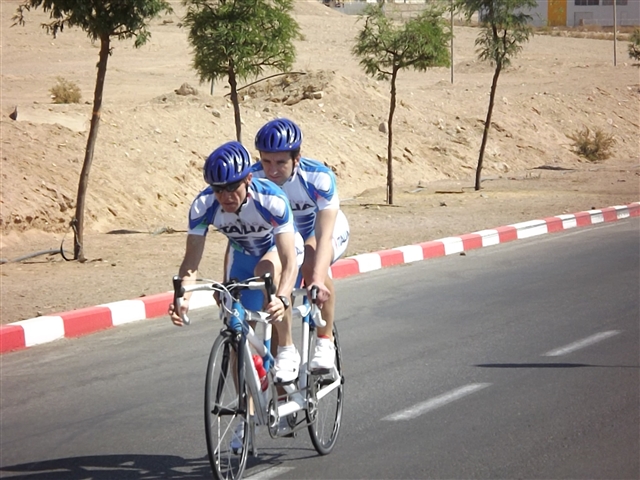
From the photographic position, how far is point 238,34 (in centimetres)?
1762

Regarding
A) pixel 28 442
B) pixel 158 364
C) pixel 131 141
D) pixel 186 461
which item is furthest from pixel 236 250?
pixel 131 141

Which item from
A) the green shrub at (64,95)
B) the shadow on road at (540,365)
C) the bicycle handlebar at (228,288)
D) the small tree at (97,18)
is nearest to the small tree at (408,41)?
the small tree at (97,18)

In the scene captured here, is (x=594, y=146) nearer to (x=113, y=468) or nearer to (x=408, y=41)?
(x=408, y=41)

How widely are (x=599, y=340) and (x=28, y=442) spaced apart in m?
5.06

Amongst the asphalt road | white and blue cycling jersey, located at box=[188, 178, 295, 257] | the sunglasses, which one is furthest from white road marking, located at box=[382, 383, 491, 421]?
the sunglasses

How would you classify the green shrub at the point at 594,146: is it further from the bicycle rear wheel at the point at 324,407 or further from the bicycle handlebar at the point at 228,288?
the bicycle handlebar at the point at 228,288

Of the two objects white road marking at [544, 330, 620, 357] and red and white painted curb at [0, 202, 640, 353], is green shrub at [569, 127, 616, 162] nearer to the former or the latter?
red and white painted curb at [0, 202, 640, 353]

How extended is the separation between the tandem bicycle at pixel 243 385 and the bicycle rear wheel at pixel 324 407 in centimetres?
2

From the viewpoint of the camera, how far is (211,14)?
17.9m

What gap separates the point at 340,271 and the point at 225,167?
8315 mm

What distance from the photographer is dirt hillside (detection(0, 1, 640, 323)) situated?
607 inches

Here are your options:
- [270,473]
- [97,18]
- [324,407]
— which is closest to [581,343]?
[324,407]

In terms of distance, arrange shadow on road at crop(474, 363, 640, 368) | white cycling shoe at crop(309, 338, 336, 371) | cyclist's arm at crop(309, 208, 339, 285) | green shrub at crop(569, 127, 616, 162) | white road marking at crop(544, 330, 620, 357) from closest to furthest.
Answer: cyclist's arm at crop(309, 208, 339, 285), white cycling shoe at crop(309, 338, 336, 371), shadow on road at crop(474, 363, 640, 368), white road marking at crop(544, 330, 620, 357), green shrub at crop(569, 127, 616, 162)

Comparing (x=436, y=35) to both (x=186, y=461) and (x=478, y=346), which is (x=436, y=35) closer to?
(x=478, y=346)
